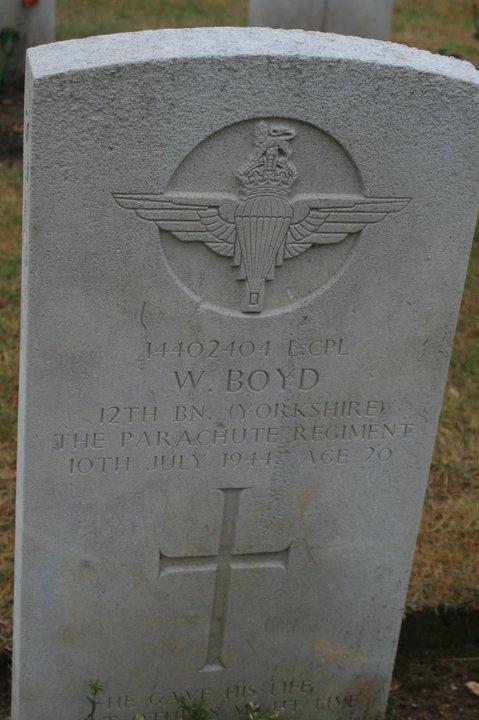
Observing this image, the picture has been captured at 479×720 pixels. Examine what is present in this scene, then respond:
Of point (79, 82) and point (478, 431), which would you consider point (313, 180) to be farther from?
point (478, 431)

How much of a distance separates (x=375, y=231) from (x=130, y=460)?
839 mm

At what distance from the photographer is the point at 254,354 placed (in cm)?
283

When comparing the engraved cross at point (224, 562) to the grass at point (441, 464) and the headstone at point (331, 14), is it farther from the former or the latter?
the headstone at point (331, 14)

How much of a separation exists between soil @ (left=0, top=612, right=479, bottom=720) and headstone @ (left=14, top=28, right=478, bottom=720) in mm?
245

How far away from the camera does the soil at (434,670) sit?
356 centimetres

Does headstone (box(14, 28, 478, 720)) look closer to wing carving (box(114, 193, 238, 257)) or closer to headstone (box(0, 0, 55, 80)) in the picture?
wing carving (box(114, 193, 238, 257))

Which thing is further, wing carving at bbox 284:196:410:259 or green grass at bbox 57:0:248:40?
green grass at bbox 57:0:248:40

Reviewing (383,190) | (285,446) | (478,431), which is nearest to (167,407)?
(285,446)

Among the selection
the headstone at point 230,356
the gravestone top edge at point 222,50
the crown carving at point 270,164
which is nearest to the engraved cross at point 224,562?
the headstone at point 230,356

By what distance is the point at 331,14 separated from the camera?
7887mm

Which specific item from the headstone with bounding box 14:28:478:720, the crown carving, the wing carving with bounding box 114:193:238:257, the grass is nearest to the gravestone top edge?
the headstone with bounding box 14:28:478:720

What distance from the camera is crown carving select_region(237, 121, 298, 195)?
2.54 m

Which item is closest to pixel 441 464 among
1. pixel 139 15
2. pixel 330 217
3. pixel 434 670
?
pixel 434 670

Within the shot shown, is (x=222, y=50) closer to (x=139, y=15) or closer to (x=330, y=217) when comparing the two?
(x=330, y=217)
